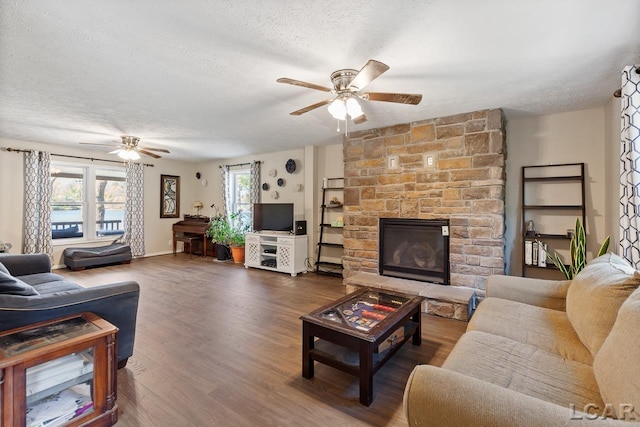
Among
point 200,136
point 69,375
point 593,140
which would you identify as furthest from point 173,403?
point 593,140

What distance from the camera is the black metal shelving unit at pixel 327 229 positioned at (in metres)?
5.00

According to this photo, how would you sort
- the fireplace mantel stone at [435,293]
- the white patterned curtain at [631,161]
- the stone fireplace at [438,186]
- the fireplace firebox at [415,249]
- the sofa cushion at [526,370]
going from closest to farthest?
the sofa cushion at [526,370]
the white patterned curtain at [631,161]
the fireplace mantel stone at [435,293]
the stone fireplace at [438,186]
the fireplace firebox at [415,249]

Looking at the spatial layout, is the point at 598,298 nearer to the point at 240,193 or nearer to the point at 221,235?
the point at 221,235

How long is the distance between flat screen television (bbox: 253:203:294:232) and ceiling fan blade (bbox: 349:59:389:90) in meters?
3.45

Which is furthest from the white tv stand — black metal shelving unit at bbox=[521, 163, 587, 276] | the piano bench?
black metal shelving unit at bbox=[521, 163, 587, 276]

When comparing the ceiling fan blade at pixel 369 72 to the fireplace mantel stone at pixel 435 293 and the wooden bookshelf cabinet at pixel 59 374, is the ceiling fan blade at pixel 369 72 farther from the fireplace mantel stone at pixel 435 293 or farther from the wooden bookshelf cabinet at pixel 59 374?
the fireplace mantel stone at pixel 435 293

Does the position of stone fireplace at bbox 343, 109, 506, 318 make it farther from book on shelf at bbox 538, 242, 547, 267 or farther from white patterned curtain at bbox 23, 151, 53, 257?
white patterned curtain at bbox 23, 151, 53, 257

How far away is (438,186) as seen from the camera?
359 cm

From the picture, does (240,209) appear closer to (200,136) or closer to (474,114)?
(200,136)

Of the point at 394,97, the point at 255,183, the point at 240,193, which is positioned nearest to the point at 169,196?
the point at 240,193

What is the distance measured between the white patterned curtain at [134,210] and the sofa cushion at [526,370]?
21.9 feet

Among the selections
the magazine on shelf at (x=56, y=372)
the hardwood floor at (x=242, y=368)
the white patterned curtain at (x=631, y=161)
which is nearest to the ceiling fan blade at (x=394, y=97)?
the white patterned curtain at (x=631, y=161)

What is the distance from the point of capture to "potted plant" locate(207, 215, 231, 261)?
19.8ft

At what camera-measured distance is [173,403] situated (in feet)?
5.66
